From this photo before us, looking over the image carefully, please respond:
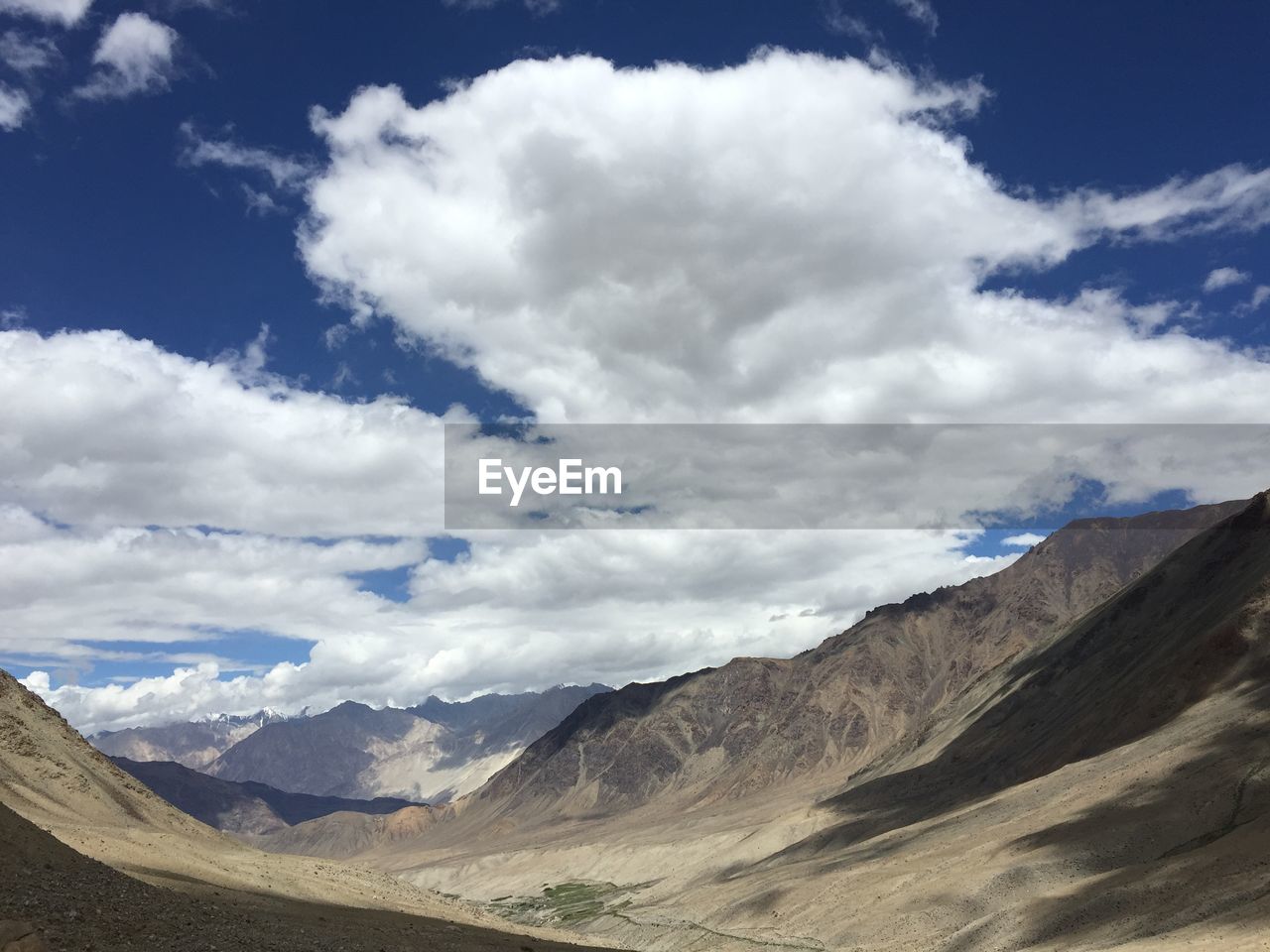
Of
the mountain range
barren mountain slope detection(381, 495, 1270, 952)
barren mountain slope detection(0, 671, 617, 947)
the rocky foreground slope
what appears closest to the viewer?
barren mountain slope detection(0, 671, 617, 947)

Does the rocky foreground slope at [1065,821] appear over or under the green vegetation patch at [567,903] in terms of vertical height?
over

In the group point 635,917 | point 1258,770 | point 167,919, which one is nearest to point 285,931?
point 167,919

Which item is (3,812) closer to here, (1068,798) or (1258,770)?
(1258,770)

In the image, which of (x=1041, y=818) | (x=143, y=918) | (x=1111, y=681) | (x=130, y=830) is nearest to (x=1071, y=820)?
(x=1041, y=818)

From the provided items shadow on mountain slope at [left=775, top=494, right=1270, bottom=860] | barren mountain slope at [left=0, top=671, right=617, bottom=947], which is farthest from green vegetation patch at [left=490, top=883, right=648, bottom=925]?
barren mountain slope at [left=0, top=671, right=617, bottom=947]

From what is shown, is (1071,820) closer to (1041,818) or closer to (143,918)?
(1041,818)

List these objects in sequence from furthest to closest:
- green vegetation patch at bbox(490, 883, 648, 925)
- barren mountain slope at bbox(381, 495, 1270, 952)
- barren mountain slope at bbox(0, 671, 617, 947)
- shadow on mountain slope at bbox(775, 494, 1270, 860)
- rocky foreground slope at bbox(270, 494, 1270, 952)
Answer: green vegetation patch at bbox(490, 883, 648, 925), shadow on mountain slope at bbox(775, 494, 1270, 860), rocky foreground slope at bbox(270, 494, 1270, 952), barren mountain slope at bbox(381, 495, 1270, 952), barren mountain slope at bbox(0, 671, 617, 947)

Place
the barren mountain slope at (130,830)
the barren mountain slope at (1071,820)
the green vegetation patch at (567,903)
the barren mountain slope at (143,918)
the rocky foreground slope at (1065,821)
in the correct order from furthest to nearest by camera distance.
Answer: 1. the green vegetation patch at (567,903)
2. the rocky foreground slope at (1065,821)
3. the barren mountain slope at (1071,820)
4. the barren mountain slope at (130,830)
5. the barren mountain slope at (143,918)

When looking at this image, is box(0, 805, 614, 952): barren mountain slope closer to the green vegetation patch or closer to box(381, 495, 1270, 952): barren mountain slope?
box(381, 495, 1270, 952): barren mountain slope

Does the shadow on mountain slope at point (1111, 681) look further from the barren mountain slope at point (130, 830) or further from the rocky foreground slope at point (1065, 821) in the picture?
the barren mountain slope at point (130, 830)

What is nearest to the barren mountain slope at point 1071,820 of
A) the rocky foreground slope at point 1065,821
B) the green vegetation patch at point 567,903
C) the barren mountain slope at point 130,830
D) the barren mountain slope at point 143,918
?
the rocky foreground slope at point 1065,821

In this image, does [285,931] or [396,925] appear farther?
[396,925]
